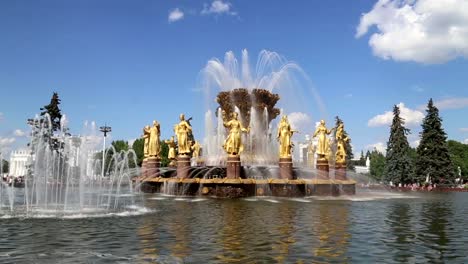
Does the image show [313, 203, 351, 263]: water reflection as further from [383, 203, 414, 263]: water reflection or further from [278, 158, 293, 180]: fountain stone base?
[278, 158, 293, 180]: fountain stone base

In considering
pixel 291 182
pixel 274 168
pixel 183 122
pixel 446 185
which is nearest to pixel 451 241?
pixel 291 182

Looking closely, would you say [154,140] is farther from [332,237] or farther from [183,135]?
[332,237]

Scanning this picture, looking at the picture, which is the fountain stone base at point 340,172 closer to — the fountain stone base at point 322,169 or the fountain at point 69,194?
the fountain stone base at point 322,169

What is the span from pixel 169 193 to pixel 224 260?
59.3 ft

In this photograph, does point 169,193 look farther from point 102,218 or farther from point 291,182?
point 102,218

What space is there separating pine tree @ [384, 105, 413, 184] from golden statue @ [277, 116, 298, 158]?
122 ft

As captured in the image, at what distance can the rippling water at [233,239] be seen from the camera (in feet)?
25.7

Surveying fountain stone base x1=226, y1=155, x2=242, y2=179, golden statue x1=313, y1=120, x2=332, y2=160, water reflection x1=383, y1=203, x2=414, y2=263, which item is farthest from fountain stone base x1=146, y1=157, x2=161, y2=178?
water reflection x1=383, y1=203, x2=414, y2=263

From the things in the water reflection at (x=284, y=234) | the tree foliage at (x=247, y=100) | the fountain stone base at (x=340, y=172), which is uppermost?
the tree foliage at (x=247, y=100)

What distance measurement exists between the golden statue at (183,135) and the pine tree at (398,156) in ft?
128

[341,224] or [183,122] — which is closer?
[341,224]

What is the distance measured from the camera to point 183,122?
27281 millimetres

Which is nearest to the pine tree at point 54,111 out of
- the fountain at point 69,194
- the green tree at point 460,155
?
the fountain at point 69,194

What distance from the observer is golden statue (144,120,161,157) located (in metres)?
30.6
